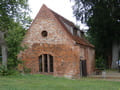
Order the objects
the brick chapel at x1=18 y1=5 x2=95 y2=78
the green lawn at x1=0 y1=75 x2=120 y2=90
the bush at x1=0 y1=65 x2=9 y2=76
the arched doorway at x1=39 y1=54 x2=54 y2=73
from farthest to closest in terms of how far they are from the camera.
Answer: the arched doorway at x1=39 y1=54 x2=54 y2=73, the brick chapel at x1=18 y1=5 x2=95 y2=78, the bush at x1=0 y1=65 x2=9 y2=76, the green lawn at x1=0 y1=75 x2=120 y2=90

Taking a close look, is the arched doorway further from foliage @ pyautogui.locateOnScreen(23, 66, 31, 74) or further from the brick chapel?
foliage @ pyautogui.locateOnScreen(23, 66, 31, 74)

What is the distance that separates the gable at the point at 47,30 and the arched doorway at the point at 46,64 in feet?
5.42

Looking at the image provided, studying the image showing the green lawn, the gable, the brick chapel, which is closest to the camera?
the green lawn

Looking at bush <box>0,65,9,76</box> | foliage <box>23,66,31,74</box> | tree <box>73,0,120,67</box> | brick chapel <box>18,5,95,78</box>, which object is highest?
tree <box>73,0,120,67</box>

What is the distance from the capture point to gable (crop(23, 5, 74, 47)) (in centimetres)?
1825

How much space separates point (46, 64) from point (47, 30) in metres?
3.71

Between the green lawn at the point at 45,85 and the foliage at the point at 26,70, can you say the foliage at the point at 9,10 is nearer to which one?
the foliage at the point at 26,70

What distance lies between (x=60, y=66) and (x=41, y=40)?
142 inches

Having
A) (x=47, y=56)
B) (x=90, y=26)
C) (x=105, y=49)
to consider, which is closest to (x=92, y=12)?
(x=90, y=26)

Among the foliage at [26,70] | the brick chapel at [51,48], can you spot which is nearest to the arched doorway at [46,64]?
the brick chapel at [51,48]

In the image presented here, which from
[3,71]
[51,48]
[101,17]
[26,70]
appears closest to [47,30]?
[51,48]

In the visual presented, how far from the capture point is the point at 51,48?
1875 cm

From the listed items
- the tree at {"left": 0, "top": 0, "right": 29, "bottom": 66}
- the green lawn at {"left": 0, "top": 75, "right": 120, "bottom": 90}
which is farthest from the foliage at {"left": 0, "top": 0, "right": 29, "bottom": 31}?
the green lawn at {"left": 0, "top": 75, "right": 120, "bottom": 90}

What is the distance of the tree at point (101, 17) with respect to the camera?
21.9 m
